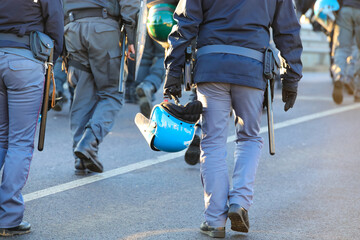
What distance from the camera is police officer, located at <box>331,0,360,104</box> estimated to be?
10.0 meters

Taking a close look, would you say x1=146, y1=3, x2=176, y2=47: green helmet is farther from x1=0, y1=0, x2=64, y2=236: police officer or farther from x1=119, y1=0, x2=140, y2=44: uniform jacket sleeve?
x1=0, y1=0, x2=64, y2=236: police officer

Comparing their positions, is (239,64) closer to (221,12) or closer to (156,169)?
(221,12)

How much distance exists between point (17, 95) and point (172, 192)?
1637 mm

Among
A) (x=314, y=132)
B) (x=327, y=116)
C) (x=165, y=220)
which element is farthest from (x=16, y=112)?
(x=327, y=116)

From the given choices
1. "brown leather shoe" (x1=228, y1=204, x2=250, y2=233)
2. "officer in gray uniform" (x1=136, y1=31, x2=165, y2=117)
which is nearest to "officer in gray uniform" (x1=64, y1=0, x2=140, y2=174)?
"brown leather shoe" (x1=228, y1=204, x2=250, y2=233)

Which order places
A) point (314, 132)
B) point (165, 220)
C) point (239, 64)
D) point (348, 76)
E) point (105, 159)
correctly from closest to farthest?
point (239, 64)
point (165, 220)
point (105, 159)
point (314, 132)
point (348, 76)

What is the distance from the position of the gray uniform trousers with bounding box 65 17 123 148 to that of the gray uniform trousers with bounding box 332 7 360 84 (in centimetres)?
515

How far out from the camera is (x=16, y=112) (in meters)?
4.20

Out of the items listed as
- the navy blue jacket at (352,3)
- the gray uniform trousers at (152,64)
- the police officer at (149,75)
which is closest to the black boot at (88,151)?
the police officer at (149,75)

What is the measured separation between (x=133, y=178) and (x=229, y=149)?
1.66 m

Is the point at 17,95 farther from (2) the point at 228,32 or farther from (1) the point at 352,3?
(1) the point at 352,3

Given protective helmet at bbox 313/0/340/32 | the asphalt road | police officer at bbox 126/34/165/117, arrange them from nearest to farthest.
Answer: the asphalt road → police officer at bbox 126/34/165/117 → protective helmet at bbox 313/0/340/32

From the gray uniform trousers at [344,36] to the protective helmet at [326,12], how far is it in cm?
16

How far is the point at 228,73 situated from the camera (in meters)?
4.18
